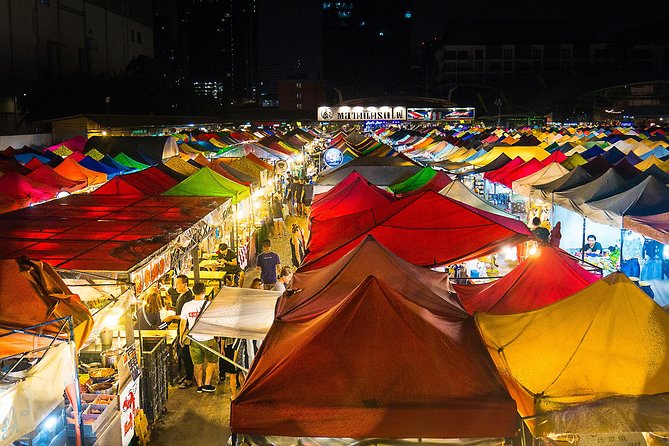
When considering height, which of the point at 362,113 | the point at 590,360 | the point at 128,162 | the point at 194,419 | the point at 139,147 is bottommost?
the point at 194,419

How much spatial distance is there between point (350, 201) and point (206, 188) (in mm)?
3127

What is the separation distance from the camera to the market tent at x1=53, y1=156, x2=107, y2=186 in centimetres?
1680

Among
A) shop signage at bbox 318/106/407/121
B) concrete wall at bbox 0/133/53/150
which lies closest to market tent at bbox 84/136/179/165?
concrete wall at bbox 0/133/53/150

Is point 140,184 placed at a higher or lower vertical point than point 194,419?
higher

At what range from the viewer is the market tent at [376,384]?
4.16m

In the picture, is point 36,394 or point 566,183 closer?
point 36,394

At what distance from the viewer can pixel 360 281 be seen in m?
6.36

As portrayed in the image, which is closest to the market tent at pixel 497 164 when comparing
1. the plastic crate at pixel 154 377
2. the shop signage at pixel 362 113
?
the plastic crate at pixel 154 377

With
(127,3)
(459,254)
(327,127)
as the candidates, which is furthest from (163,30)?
(459,254)

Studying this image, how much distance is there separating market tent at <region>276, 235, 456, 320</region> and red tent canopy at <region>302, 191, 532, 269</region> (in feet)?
4.44

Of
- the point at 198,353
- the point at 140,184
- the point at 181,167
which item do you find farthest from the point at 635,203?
the point at 181,167

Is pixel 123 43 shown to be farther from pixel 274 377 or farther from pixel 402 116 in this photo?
pixel 274 377

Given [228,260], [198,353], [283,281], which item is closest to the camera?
[198,353]

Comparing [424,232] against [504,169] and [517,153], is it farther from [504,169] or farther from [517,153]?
[517,153]
